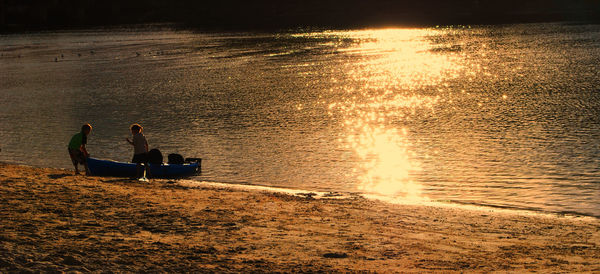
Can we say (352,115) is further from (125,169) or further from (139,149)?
(139,149)

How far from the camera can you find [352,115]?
32062 mm

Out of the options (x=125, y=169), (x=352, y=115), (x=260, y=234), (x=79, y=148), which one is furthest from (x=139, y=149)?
(x=352, y=115)

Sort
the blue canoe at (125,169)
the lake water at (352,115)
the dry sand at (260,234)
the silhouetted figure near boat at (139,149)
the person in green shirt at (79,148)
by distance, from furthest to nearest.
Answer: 1. the lake water at (352,115)
2. the blue canoe at (125,169)
3. the person in green shirt at (79,148)
4. the silhouetted figure near boat at (139,149)
5. the dry sand at (260,234)

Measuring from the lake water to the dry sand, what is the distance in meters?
3.05

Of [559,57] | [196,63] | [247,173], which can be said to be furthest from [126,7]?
[247,173]

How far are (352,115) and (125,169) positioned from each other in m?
14.9

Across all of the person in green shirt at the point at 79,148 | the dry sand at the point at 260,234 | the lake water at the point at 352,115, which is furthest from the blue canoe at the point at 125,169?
the dry sand at the point at 260,234

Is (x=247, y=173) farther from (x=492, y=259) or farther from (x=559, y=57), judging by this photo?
(x=559, y=57)

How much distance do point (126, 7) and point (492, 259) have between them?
566 feet

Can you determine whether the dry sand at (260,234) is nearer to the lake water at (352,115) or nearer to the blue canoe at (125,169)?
the blue canoe at (125,169)

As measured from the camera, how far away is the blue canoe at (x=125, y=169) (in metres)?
19.2

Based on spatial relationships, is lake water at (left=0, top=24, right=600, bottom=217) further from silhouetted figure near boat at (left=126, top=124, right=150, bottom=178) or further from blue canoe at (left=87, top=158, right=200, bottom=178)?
silhouetted figure near boat at (left=126, top=124, right=150, bottom=178)

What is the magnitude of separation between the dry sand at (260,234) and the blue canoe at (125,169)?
2526mm

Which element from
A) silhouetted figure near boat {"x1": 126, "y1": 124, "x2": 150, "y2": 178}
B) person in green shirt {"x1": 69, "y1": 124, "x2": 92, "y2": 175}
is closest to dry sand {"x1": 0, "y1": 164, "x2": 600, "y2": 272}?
silhouetted figure near boat {"x1": 126, "y1": 124, "x2": 150, "y2": 178}
